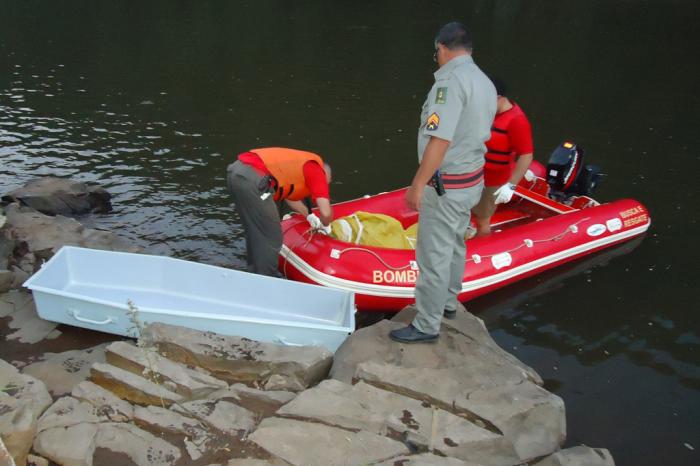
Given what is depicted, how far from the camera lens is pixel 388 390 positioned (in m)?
3.82

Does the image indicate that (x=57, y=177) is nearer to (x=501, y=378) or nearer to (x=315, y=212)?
(x=315, y=212)

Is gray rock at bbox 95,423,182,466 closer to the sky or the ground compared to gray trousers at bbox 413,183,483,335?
closer to the ground

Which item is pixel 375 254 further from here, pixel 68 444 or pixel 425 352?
pixel 68 444

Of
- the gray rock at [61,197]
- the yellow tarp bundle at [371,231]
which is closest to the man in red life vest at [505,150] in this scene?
the yellow tarp bundle at [371,231]

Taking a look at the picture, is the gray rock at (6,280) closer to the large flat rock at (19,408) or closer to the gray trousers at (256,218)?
the large flat rock at (19,408)

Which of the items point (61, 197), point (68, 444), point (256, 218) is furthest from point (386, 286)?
point (61, 197)

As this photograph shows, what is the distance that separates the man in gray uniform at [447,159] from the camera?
3557mm

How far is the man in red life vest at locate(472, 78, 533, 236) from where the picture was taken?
214 inches

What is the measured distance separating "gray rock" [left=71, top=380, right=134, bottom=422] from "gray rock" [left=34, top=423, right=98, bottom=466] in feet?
0.49

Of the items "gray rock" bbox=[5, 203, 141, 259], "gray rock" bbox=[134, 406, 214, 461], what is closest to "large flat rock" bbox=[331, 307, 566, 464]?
"gray rock" bbox=[134, 406, 214, 461]

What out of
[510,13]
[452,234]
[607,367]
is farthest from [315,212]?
[510,13]

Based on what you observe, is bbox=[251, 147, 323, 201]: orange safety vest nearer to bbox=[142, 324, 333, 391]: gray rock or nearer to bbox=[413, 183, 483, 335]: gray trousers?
bbox=[413, 183, 483, 335]: gray trousers

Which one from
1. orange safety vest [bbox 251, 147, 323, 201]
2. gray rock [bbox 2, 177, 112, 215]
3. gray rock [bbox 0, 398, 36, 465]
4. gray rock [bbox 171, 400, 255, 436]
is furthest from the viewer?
gray rock [bbox 2, 177, 112, 215]

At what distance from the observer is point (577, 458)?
11.6ft
